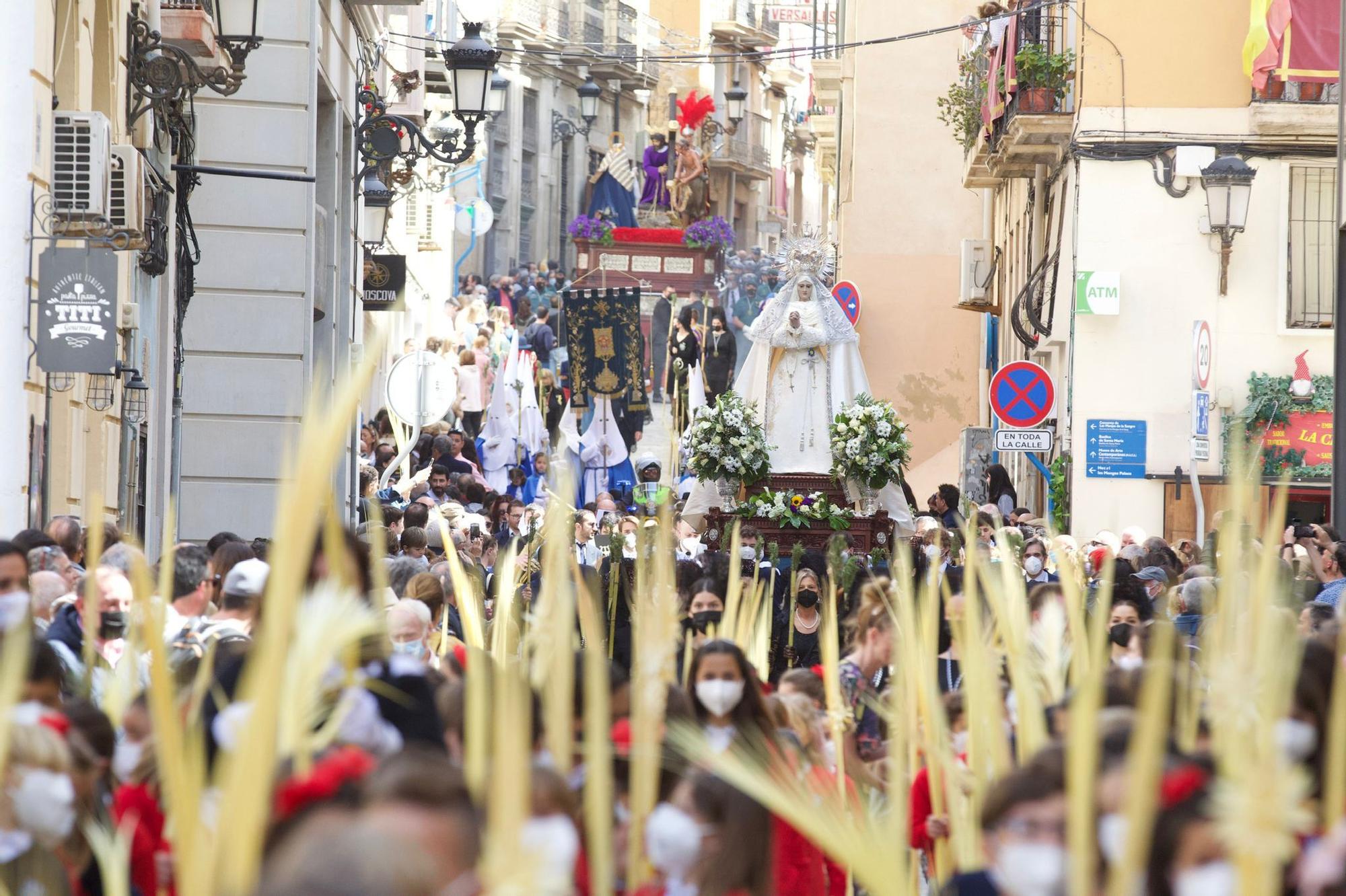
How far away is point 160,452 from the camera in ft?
53.2

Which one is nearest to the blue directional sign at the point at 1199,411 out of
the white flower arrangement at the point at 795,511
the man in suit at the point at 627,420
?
the white flower arrangement at the point at 795,511

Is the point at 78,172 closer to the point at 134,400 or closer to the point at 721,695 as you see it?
the point at 134,400

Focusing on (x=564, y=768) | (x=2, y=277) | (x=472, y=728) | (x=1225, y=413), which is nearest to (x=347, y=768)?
(x=472, y=728)

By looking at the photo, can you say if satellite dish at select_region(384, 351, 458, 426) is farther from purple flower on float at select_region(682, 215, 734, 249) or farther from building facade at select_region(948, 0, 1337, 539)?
purple flower on float at select_region(682, 215, 734, 249)

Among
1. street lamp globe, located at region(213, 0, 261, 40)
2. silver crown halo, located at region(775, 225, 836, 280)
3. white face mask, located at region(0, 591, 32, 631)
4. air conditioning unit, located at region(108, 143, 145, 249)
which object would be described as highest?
street lamp globe, located at region(213, 0, 261, 40)

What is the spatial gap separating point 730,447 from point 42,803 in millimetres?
12932

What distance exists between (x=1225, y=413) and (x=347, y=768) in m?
18.5

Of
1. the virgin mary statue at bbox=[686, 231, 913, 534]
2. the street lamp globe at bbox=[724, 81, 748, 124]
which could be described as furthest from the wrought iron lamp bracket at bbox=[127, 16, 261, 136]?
the street lamp globe at bbox=[724, 81, 748, 124]

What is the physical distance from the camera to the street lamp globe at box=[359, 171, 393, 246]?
2344 centimetres

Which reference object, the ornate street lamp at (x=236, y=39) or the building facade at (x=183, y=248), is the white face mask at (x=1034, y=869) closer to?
the building facade at (x=183, y=248)

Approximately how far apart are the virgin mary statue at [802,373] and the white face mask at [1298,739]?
13233 millimetres

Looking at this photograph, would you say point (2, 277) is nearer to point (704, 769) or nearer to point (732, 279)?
point (704, 769)

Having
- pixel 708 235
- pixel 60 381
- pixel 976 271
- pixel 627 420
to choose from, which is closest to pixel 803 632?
pixel 60 381

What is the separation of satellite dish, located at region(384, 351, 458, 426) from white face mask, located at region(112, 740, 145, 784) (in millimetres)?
15219
